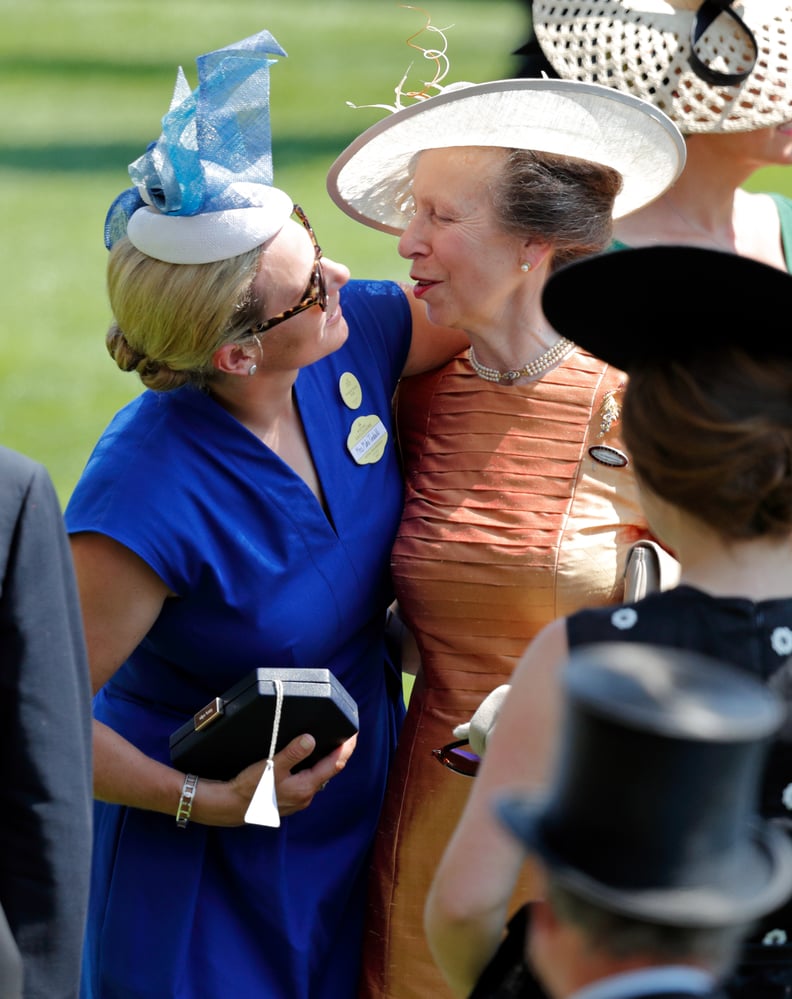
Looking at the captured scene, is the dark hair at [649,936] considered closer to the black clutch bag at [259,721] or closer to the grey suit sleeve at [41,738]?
the grey suit sleeve at [41,738]

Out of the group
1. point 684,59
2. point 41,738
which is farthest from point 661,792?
point 684,59

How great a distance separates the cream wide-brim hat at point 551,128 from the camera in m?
2.87

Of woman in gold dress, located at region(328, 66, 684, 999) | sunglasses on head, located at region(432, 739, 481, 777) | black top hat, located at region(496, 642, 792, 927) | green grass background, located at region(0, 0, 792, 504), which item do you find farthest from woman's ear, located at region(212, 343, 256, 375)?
green grass background, located at region(0, 0, 792, 504)

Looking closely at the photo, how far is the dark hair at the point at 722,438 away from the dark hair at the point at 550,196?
1.28m

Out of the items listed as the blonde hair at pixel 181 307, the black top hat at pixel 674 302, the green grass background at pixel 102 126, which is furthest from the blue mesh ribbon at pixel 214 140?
the green grass background at pixel 102 126

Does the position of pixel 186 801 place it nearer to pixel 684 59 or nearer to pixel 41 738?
pixel 41 738

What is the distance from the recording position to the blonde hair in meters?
2.75

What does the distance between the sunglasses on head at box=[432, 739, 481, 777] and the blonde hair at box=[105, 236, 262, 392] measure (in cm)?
92

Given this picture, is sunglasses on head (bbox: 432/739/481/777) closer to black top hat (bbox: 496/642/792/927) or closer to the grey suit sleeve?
the grey suit sleeve

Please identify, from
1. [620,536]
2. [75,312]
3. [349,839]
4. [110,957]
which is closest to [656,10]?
[620,536]

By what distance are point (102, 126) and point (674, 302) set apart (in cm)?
1897

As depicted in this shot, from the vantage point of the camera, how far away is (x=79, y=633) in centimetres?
212

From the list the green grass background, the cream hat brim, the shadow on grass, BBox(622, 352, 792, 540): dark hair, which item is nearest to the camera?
BBox(622, 352, 792, 540): dark hair

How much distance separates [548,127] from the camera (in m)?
2.94
